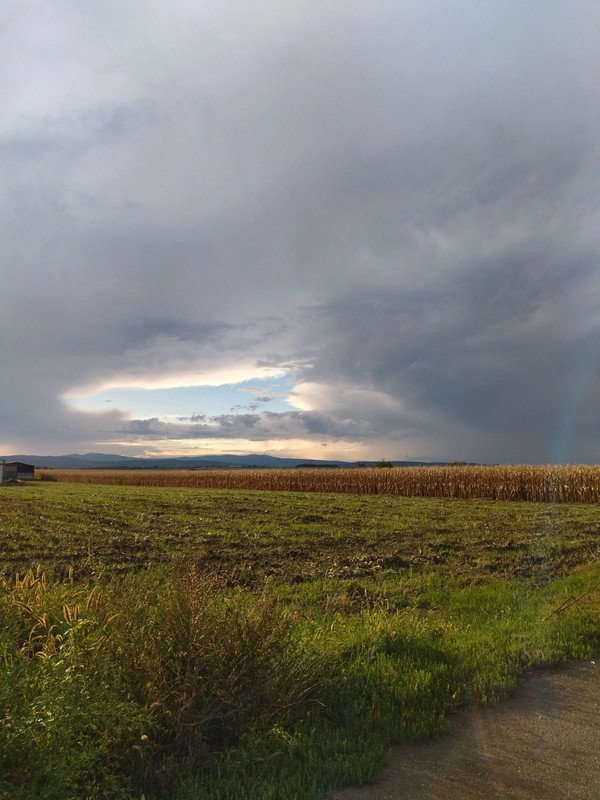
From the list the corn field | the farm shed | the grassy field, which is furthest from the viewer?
the farm shed

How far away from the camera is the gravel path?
13.0 ft

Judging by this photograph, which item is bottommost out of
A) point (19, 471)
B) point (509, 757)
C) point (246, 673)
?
point (19, 471)

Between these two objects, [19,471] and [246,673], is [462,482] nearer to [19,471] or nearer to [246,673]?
[246,673]

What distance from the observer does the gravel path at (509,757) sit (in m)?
3.98

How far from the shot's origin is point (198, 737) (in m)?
4.33

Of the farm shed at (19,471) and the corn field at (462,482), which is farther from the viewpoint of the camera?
the farm shed at (19,471)

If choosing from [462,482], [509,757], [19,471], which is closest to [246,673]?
[509,757]

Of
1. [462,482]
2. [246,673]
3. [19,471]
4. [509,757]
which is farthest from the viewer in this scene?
[19,471]

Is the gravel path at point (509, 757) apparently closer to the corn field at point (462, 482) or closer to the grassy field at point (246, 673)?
the grassy field at point (246, 673)

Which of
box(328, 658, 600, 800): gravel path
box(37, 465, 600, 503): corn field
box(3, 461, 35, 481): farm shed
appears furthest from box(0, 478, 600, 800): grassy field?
box(3, 461, 35, 481): farm shed

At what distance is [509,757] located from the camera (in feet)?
14.5

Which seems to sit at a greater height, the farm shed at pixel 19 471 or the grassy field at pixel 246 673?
the grassy field at pixel 246 673

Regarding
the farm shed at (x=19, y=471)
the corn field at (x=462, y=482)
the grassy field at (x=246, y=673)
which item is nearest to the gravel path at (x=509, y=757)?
the grassy field at (x=246, y=673)

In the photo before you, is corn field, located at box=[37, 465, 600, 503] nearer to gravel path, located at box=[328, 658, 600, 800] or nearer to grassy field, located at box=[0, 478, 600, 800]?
grassy field, located at box=[0, 478, 600, 800]
